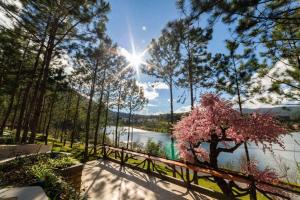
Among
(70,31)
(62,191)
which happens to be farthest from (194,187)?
(70,31)

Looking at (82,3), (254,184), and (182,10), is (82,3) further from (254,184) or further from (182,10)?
(254,184)

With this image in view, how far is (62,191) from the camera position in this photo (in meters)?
3.62

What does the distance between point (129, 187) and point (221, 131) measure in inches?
137

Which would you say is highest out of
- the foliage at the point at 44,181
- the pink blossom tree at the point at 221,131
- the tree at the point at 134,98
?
the tree at the point at 134,98

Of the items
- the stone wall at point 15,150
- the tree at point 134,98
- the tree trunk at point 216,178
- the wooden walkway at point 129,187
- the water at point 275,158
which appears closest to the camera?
the tree trunk at point 216,178

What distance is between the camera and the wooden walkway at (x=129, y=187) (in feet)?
17.4

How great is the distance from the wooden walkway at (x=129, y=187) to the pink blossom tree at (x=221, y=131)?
108 centimetres

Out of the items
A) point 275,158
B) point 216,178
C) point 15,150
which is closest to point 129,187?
point 216,178

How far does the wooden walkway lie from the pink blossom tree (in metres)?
1.08

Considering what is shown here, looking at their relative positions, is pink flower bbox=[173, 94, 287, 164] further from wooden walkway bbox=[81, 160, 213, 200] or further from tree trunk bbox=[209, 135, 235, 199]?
wooden walkway bbox=[81, 160, 213, 200]

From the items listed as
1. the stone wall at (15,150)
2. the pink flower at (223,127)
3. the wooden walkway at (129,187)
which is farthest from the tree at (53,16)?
the pink flower at (223,127)

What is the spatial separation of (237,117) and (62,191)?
420 centimetres

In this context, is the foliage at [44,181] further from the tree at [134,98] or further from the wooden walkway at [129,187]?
the tree at [134,98]

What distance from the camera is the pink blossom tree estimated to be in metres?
4.12
